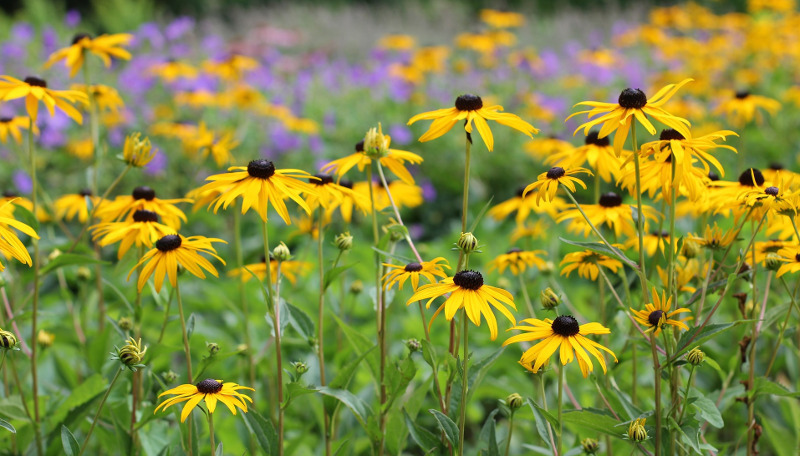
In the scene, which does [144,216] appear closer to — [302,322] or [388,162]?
[302,322]

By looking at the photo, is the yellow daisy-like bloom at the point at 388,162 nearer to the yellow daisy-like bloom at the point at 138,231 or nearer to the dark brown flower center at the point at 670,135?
the yellow daisy-like bloom at the point at 138,231

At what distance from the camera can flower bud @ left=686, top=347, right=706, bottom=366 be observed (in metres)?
1.39

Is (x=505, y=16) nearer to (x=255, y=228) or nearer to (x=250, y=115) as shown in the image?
(x=250, y=115)

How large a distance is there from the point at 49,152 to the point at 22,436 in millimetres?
3420

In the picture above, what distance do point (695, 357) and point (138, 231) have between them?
1.23 m

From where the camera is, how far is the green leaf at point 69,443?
1.40m

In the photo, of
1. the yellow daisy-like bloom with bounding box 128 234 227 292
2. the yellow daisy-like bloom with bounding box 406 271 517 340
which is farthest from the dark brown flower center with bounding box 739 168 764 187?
the yellow daisy-like bloom with bounding box 128 234 227 292

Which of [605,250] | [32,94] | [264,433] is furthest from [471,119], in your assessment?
[32,94]

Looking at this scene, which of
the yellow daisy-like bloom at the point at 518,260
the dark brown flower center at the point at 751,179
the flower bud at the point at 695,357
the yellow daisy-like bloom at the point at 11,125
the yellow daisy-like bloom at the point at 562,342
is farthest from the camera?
the yellow daisy-like bloom at the point at 11,125

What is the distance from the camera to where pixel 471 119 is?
148 centimetres

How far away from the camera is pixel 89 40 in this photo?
2.31 metres

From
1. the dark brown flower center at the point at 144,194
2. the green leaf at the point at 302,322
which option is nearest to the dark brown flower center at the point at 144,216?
the dark brown flower center at the point at 144,194

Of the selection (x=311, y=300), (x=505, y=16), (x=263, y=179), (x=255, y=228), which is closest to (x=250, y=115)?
(x=255, y=228)

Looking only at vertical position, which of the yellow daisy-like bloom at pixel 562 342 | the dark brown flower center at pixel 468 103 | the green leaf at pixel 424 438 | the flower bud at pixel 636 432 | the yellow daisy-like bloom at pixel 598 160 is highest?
the dark brown flower center at pixel 468 103
